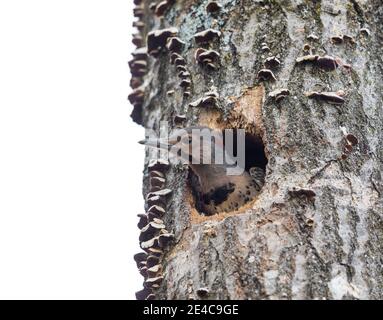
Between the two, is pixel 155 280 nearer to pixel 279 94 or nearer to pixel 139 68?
pixel 279 94

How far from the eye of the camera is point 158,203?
446cm

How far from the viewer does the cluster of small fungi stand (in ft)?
13.8

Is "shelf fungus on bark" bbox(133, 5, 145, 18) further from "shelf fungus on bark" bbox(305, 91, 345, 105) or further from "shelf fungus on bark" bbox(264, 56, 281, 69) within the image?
"shelf fungus on bark" bbox(305, 91, 345, 105)

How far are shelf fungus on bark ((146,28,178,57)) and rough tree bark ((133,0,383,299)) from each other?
0.04 metres

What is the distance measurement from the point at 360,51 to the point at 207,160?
135 centimetres

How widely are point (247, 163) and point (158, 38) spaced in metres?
1.05

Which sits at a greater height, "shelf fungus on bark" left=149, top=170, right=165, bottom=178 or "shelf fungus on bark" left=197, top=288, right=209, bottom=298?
"shelf fungus on bark" left=149, top=170, right=165, bottom=178

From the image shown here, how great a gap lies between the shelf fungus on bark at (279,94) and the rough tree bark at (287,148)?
0.08ft

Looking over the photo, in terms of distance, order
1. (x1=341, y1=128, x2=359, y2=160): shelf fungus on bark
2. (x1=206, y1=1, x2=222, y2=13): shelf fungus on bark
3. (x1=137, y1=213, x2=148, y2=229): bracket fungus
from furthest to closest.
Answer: (x1=206, y1=1, x2=222, y2=13): shelf fungus on bark
(x1=137, y1=213, x2=148, y2=229): bracket fungus
(x1=341, y1=128, x2=359, y2=160): shelf fungus on bark

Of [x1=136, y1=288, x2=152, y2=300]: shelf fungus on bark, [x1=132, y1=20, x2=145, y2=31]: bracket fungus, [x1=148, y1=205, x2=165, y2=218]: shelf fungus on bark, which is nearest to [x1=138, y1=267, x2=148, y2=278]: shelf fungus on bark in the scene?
[x1=136, y1=288, x2=152, y2=300]: shelf fungus on bark

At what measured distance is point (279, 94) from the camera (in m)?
4.30

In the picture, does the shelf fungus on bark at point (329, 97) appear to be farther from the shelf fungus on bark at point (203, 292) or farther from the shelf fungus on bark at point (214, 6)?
the shelf fungus on bark at point (203, 292)

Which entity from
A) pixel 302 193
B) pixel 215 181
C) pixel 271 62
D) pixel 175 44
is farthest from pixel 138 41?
pixel 302 193
